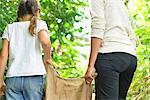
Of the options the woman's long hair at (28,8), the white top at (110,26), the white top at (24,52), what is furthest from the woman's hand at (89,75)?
the woman's long hair at (28,8)

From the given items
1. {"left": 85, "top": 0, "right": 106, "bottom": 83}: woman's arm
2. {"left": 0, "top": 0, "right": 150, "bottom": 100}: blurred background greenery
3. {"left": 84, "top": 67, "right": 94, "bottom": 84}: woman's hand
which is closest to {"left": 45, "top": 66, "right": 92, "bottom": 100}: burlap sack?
{"left": 84, "top": 67, "right": 94, "bottom": 84}: woman's hand

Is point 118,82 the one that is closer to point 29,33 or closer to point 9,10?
point 29,33

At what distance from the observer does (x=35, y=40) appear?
2.95 metres

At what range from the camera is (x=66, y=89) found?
2889 millimetres

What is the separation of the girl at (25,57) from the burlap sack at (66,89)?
0.09 m

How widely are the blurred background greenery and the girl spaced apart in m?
1.10

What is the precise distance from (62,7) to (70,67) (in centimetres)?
83

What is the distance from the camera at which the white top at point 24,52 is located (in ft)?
9.49

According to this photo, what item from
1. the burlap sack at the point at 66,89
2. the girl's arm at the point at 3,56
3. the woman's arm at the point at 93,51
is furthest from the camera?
the girl's arm at the point at 3,56

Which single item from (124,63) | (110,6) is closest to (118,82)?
(124,63)

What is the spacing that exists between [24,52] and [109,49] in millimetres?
739

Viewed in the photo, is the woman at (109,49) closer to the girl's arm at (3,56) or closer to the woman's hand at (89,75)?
the woman's hand at (89,75)

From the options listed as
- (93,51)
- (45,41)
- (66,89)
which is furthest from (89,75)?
(45,41)

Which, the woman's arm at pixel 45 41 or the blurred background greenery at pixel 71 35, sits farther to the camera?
the blurred background greenery at pixel 71 35
